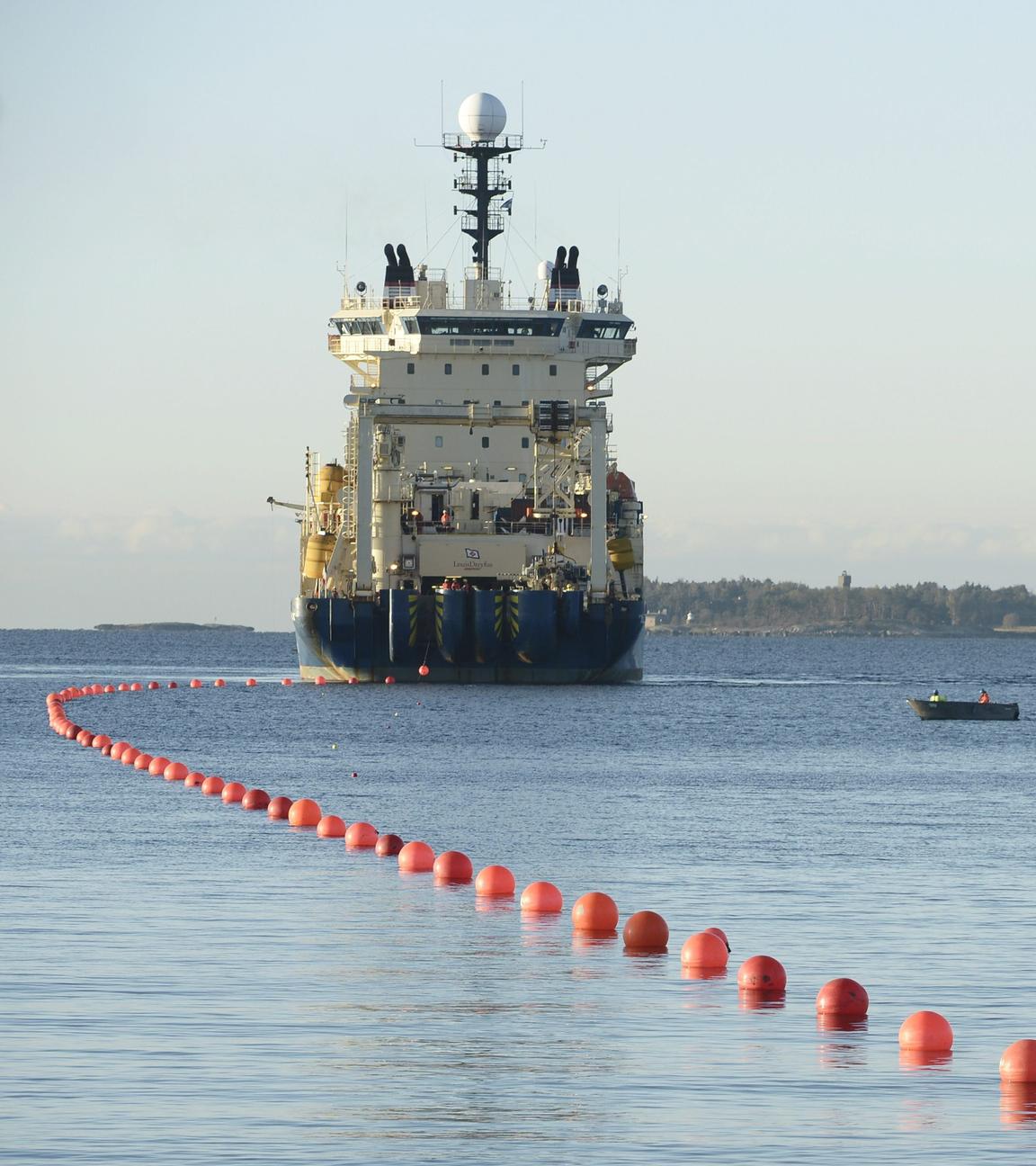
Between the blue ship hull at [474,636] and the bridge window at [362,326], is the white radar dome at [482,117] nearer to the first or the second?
the bridge window at [362,326]

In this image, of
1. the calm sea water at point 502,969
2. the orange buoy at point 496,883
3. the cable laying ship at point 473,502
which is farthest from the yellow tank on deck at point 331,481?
the orange buoy at point 496,883

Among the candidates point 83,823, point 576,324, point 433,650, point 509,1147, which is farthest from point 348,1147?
point 576,324

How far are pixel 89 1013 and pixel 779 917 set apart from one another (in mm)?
9452

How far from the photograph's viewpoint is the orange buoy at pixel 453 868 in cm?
2855

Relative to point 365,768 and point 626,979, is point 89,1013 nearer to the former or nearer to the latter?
point 626,979

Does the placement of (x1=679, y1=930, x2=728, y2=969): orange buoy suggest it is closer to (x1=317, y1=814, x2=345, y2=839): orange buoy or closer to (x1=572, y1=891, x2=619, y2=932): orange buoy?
(x1=572, y1=891, x2=619, y2=932): orange buoy

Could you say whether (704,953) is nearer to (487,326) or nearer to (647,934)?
(647,934)

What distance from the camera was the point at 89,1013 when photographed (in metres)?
18.7

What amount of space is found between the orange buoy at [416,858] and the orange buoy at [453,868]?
87 cm

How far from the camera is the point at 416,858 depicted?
29.8m

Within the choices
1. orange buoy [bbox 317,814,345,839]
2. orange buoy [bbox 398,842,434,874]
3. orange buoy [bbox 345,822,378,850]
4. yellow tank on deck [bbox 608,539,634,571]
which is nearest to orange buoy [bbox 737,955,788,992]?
orange buoy [bbox 398,842,434,874]

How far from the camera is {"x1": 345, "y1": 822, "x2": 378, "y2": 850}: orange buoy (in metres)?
32.5

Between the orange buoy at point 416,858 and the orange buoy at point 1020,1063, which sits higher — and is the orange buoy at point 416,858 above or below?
above

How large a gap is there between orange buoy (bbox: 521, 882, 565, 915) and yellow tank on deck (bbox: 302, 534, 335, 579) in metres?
62.1
